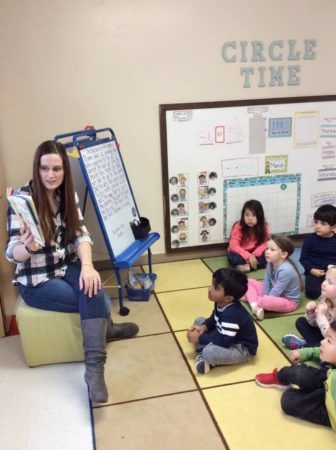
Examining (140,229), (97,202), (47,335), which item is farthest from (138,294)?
(47,335)

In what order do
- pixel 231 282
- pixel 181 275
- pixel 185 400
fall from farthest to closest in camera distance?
pixel 181 275 → pixel 231 282 → pixel 185 400

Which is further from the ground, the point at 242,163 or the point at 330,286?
the point at 242,163

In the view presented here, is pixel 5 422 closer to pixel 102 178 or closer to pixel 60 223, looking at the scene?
pixel 60 223

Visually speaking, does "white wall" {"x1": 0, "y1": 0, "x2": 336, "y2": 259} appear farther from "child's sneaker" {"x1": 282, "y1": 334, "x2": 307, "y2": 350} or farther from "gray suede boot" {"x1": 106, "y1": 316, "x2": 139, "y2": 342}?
"child's sneaker" {"x1": 282, "y1": 334, "x2": 307, "y2": 350}

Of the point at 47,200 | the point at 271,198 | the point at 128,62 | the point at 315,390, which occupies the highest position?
the point at 128,62

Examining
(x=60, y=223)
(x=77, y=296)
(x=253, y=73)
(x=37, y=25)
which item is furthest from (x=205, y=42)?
(x=77, y=296)

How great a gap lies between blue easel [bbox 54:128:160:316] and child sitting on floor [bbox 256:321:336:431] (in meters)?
1.07

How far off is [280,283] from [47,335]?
4.22ft

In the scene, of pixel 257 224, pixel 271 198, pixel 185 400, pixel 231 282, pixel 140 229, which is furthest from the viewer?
pixel 271 198

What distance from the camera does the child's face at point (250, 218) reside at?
3.14 metres

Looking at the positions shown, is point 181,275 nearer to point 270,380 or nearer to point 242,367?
point 242,367

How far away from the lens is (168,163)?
122 inches

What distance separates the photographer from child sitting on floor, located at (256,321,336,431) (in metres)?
1.63

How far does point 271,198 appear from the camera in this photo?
333 cm
